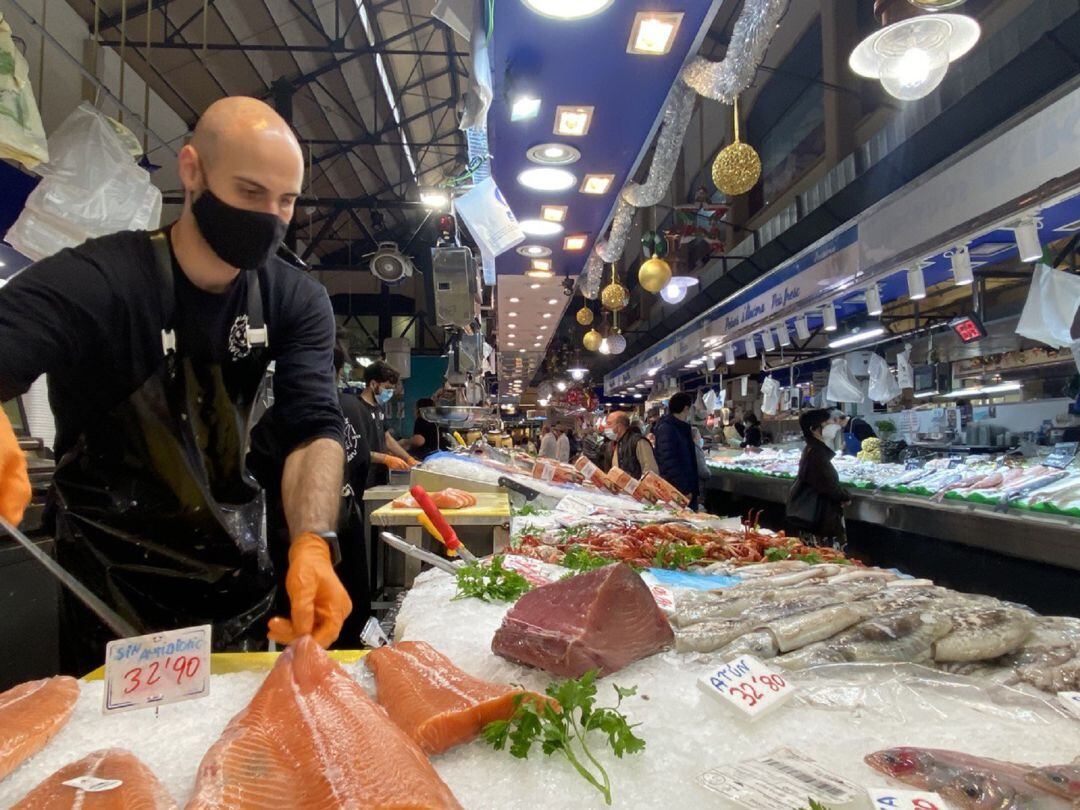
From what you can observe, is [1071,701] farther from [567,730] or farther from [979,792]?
[567,730]

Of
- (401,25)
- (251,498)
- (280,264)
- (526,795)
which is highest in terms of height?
(401,25)

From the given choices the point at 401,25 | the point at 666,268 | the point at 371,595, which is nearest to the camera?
the point at 371,595

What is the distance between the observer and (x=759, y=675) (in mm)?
1354

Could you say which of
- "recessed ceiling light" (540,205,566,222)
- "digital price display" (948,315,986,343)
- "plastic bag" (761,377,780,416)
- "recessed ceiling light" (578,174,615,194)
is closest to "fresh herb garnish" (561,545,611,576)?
"recessed ceiling light" (578,174,615,194)

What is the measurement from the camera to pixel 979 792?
39.3 inches

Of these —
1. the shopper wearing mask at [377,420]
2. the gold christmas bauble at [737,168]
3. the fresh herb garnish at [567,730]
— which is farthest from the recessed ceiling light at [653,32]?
the fresh herb garnish at [567,730]

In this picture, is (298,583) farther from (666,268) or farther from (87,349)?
(666,268)

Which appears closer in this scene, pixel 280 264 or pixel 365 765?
pixel 365 765

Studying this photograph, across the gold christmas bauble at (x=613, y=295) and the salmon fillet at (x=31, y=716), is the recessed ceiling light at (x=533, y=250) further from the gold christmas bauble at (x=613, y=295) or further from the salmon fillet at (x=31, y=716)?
the salmon fillet at (x=31, y=716)

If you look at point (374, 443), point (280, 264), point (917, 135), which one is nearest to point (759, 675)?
Result: point (280, 264)

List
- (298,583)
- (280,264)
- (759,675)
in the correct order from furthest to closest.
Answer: (280,264) < (298,583) < (759,675)

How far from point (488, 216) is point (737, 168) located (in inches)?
93.7

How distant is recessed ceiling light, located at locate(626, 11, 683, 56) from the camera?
4.11 metres

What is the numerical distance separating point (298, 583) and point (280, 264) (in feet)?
4.06
